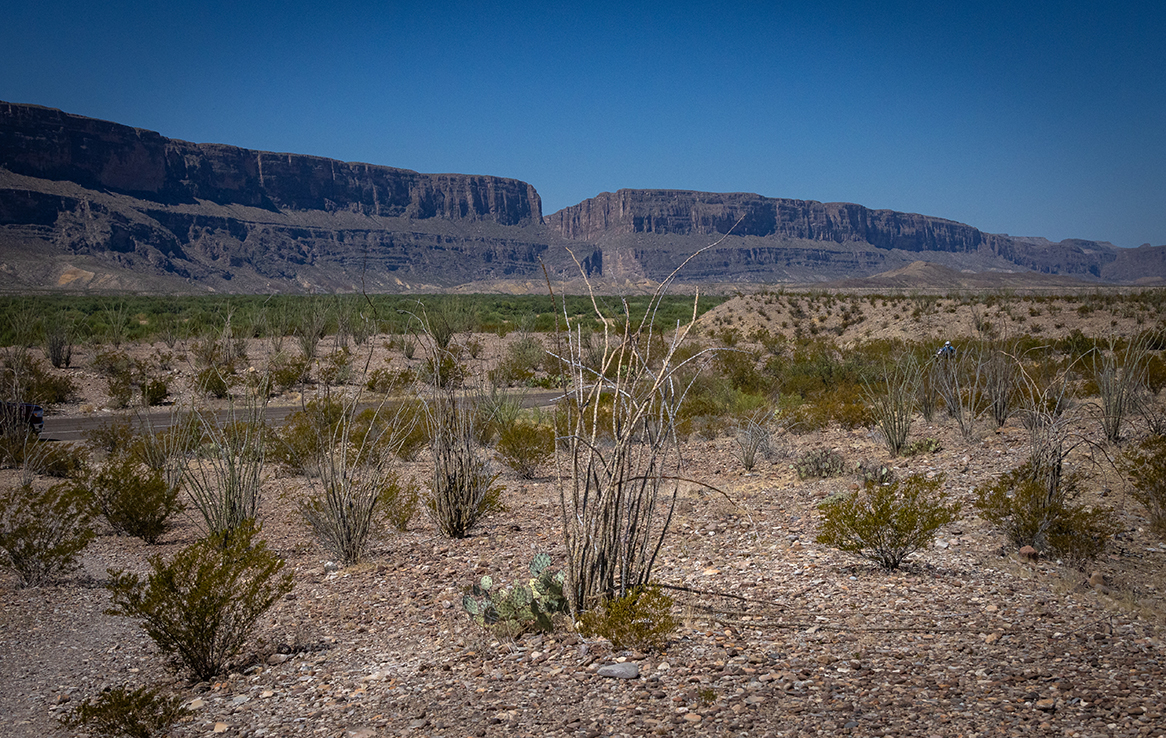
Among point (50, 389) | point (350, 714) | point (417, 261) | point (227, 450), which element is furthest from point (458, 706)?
point (417, 261)

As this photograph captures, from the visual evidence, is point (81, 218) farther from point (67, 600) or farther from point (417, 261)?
point (67, 600)

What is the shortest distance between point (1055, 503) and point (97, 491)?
10.3 m

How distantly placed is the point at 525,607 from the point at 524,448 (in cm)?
661

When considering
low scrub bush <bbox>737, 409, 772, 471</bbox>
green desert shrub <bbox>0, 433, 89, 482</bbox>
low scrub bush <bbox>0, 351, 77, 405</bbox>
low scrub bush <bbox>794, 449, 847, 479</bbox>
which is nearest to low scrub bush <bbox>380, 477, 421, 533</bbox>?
low scrub bush <bbox>737, 409, 772, 471</bbox>

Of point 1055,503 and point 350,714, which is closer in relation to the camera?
point 350,714

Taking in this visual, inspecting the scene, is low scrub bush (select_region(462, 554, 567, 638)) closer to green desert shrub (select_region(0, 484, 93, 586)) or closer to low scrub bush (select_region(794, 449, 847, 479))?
green desert shrub (select_region(0, 484, 93, 586))

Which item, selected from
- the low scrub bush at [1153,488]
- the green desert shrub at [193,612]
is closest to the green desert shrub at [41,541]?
the green desert shrub at [193,612]

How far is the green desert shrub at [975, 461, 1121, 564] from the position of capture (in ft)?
18.6

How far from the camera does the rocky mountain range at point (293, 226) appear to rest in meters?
114

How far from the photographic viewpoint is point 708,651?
168 inches

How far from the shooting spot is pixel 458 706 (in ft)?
12.6

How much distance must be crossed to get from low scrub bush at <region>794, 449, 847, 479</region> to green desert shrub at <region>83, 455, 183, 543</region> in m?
7.81

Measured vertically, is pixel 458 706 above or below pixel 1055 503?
below

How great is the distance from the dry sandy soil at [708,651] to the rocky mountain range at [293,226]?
81.6 metres
